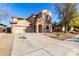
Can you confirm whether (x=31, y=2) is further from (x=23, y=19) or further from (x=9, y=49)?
(x=9, y=49)

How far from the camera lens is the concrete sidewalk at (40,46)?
2590mm

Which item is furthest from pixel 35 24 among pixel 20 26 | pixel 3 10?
pixel 3 10

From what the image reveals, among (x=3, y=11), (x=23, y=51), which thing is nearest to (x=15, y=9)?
(x=3, y=11)

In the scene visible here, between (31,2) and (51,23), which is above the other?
(31,2)

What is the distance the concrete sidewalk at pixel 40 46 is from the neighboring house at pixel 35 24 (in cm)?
9

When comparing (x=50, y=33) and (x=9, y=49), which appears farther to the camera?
(x=50, y=33)

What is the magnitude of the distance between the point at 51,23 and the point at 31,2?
423mm

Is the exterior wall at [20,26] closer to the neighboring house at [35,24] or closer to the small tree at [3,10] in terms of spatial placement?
the neighboring house at [35,24]

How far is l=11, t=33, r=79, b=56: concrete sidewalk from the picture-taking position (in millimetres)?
2590

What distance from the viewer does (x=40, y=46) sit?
2.65m

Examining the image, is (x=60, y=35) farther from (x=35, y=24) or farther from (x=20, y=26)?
(x=20, y=26)

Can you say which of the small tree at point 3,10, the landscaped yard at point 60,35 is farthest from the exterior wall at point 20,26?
the landscaped yard at point 60,35

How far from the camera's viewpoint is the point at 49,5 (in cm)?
262

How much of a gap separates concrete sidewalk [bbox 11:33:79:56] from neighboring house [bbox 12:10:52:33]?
0.29 feet
